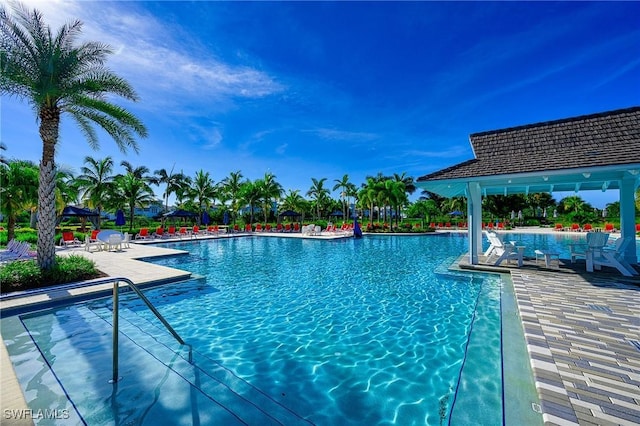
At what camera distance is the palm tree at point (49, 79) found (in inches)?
296

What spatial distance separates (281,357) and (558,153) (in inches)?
426

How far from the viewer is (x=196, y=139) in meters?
26.1

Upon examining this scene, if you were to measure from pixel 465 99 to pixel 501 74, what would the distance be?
16.5 feet

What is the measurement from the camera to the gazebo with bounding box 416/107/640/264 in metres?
7.96

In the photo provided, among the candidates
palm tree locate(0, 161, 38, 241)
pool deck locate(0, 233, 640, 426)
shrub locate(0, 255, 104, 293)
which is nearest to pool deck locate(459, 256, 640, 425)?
pool deck locate(0, 233, 640, 426)

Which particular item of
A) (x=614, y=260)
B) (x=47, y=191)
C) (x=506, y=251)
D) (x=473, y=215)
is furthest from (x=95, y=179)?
(x=614, y=260)

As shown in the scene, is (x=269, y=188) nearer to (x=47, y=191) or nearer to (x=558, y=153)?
(x=47, y=191)

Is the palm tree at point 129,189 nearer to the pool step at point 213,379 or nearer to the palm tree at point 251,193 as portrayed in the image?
the palm tree at point 251,193

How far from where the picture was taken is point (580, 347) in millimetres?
3590

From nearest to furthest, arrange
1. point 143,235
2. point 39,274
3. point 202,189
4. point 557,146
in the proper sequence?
1. point 39,274
2. point 557,146
3. point 143,235
4. point 202,189

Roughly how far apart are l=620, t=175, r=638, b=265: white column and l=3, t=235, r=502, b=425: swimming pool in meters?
5.07

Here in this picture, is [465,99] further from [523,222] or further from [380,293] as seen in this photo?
[523,222]

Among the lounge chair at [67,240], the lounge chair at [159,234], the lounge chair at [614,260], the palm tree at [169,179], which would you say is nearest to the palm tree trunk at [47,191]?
the lounge chair at [67,240]

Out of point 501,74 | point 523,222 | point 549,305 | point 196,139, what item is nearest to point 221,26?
point 549,305
